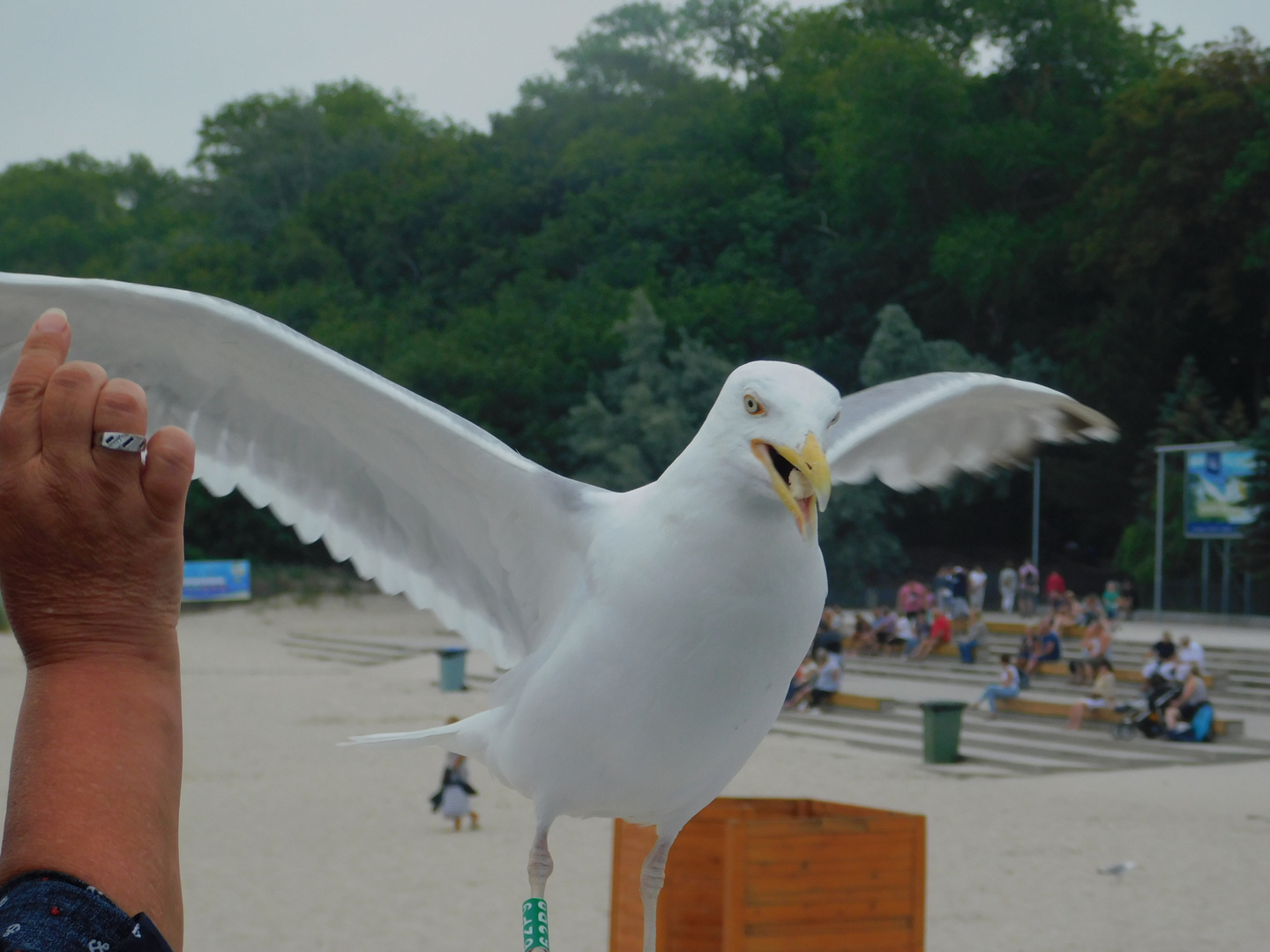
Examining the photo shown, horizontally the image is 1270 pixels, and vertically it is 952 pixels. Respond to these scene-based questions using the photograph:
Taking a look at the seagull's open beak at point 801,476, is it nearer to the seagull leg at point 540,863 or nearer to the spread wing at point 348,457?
the spread wing at point 348,457

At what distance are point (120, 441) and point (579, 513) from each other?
1.74 meters

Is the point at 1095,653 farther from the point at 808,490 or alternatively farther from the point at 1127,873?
the point at 808,490

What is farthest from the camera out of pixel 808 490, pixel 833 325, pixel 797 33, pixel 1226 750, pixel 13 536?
pixel 797 33

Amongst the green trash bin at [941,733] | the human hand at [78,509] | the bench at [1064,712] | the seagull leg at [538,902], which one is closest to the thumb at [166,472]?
the human hand at [78,509]

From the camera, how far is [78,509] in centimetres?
115

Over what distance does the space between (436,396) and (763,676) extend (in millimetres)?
33213

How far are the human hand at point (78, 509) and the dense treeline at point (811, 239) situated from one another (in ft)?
102

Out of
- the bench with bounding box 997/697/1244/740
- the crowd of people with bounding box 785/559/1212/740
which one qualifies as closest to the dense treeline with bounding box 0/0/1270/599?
the crowd of people with bounding box 785/559/1212/740

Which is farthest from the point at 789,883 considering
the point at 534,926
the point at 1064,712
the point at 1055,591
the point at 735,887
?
the point at 1055,591

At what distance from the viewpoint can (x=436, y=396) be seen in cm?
3509

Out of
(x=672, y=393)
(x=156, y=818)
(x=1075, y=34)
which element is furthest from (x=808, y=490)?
(x=1075, y=34)

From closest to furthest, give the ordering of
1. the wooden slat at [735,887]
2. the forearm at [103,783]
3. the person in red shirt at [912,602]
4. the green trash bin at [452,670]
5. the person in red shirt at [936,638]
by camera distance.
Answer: the forearm at [103,783], the wooden slat at [735,887], the green trash bin at [452,670], the person in red shirt at [936,638], the person in red shirt at [912,602]

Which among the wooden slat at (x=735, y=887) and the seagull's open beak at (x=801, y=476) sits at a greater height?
the seagull's open beak at (x=801, y=476)

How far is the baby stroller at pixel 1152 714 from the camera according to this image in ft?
47.7
